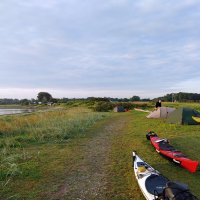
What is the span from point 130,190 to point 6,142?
676 centimetres

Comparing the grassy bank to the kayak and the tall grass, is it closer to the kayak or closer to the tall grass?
the tall grass

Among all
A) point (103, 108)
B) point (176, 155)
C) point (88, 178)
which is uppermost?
point (103, 108)

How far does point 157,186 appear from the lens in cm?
Answer: 566

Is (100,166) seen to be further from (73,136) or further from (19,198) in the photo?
(73,136)

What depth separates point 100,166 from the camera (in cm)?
795

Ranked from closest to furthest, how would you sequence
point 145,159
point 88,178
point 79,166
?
point 88,178 < point 79,166 < point 145,159

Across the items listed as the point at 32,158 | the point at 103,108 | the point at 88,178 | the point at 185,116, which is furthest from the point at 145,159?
the point at 103,108

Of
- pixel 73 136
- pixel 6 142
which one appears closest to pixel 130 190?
pixel 6 142

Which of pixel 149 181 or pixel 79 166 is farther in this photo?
pixel 79 166

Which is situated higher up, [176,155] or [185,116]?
[185,116]

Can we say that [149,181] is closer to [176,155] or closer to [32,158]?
[176,155]

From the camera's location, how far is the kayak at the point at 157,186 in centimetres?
437

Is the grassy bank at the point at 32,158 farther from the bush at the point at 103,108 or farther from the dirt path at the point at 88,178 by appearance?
the bush at the point at 103,108

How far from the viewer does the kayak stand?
437cm
